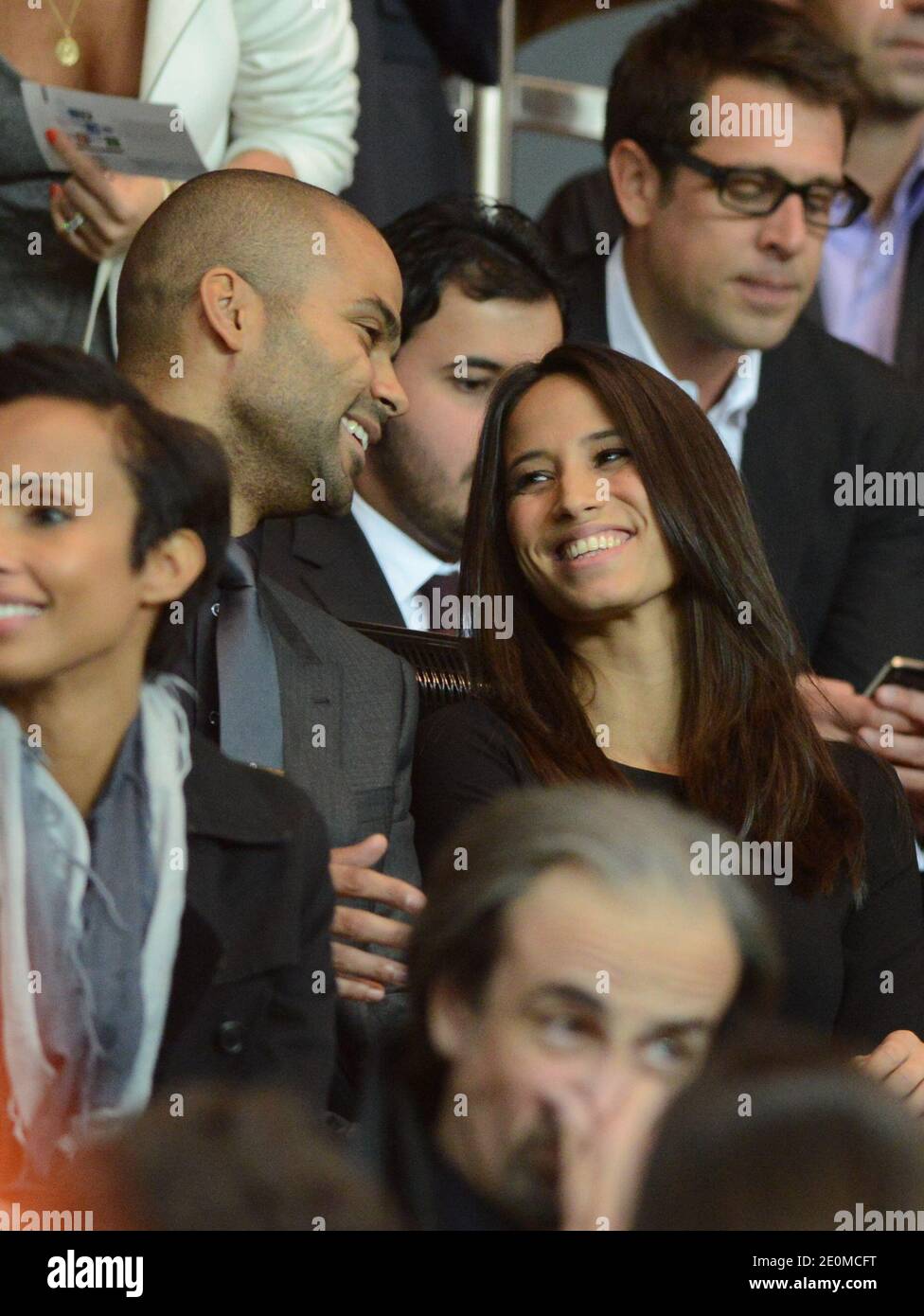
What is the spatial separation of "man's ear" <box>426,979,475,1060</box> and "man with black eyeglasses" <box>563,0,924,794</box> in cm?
169

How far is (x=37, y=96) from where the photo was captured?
228 centimetres

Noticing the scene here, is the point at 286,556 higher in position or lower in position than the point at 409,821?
higher

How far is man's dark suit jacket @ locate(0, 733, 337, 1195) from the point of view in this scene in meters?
1.43

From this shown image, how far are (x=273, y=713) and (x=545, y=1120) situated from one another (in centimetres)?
73

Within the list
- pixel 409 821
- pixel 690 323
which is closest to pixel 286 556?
pixel 409 821

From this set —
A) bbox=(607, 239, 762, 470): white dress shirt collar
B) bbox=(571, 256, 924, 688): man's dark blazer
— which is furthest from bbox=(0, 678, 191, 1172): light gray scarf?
bbox=(607, 239, 762, 470): white dress shirt collar

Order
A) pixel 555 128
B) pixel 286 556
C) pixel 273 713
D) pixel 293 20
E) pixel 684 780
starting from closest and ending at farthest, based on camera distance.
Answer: pixel 273 713 < pixel 684 780 < pixel 286 556 < pixel 293 20 < pixel 555 128

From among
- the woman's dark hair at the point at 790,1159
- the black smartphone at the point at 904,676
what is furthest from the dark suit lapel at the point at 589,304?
the woman's dark hair at the point at 790,1159

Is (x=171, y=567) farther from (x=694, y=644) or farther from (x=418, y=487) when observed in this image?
(x=418, y=487)

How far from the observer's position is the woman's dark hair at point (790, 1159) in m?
1.01

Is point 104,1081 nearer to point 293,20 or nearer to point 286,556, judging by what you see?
point 286,556

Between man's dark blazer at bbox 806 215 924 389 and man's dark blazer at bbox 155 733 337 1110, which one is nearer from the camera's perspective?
man's dark blazer at bbox 155 733 337 1110

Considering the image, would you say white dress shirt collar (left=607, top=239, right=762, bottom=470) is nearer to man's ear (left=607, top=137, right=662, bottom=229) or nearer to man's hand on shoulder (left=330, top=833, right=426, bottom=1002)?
man's ear (left=607, top=137, right=662, bottom=229)

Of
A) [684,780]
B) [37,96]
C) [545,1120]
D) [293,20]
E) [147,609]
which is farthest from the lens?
[293,20]
